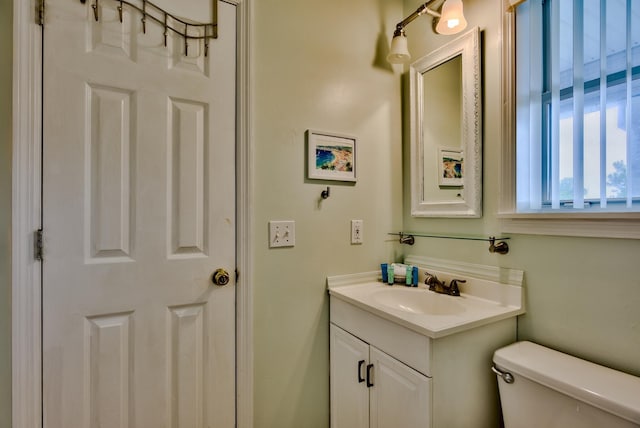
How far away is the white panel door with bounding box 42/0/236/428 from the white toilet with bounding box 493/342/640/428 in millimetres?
1088

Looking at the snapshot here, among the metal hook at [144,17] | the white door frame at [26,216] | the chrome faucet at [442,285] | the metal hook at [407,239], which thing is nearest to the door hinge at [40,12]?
the white door frame at [26,216]

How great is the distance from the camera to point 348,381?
1420mm

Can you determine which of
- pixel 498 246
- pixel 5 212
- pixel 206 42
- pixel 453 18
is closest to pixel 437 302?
pixel 498 246

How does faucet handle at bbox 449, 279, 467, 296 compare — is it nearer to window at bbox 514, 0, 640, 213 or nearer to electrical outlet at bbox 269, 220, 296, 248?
window at bbox 514, 0, 640, 213

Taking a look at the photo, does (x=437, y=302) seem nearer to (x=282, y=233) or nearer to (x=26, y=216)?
(x=282, y=233)

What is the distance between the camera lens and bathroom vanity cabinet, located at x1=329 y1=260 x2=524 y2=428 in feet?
3.43

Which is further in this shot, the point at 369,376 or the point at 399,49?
the point at 399,49

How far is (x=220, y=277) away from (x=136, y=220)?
0.39m

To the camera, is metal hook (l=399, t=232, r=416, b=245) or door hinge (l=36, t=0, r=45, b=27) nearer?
door hinge (l=36, t=0, r=45, b=27)

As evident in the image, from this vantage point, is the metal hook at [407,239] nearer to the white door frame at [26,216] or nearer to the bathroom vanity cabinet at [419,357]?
the bathroom vanity cabinet at [419,357]

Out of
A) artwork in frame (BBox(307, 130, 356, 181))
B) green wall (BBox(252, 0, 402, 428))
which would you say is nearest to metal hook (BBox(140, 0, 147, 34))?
green wall (BBox(252, 0, 402, 428))

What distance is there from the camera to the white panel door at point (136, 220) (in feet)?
3.47

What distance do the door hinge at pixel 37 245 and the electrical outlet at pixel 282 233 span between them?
2.66 ft

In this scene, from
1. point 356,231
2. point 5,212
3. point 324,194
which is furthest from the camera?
point 356,231
